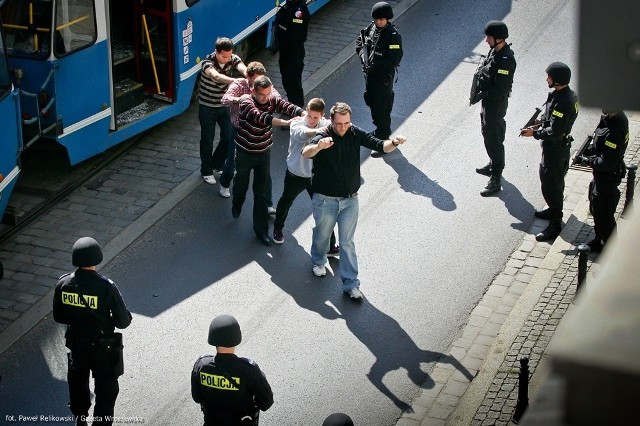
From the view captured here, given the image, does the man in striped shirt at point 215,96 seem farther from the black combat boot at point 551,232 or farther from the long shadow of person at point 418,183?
the black combat boot at point 551,232

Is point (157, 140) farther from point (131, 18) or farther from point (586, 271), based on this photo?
point (586, 271)

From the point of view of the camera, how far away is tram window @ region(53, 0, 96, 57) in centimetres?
1137

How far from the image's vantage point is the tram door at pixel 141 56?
13016mm

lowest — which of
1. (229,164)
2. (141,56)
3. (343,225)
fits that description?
(229,164)

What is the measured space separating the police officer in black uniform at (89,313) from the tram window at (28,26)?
4.35 meters

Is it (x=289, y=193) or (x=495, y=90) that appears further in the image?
(x=495, y=90)

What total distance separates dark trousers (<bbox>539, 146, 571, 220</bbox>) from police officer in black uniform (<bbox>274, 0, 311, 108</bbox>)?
3.97 metres

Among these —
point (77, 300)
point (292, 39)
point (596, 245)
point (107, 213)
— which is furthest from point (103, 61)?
point (596, 245)

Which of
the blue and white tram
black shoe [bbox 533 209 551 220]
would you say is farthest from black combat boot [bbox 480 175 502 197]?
the blue and white tram

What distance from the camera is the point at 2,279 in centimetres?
1034

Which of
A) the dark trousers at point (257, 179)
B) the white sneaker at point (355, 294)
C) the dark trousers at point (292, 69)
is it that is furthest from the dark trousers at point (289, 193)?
the dark trousers at point (292, 69)

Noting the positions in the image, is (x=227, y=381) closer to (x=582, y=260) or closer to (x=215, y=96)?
(x=582, y=260)

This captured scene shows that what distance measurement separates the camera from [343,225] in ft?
32.6

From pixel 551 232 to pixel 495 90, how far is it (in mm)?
1750
